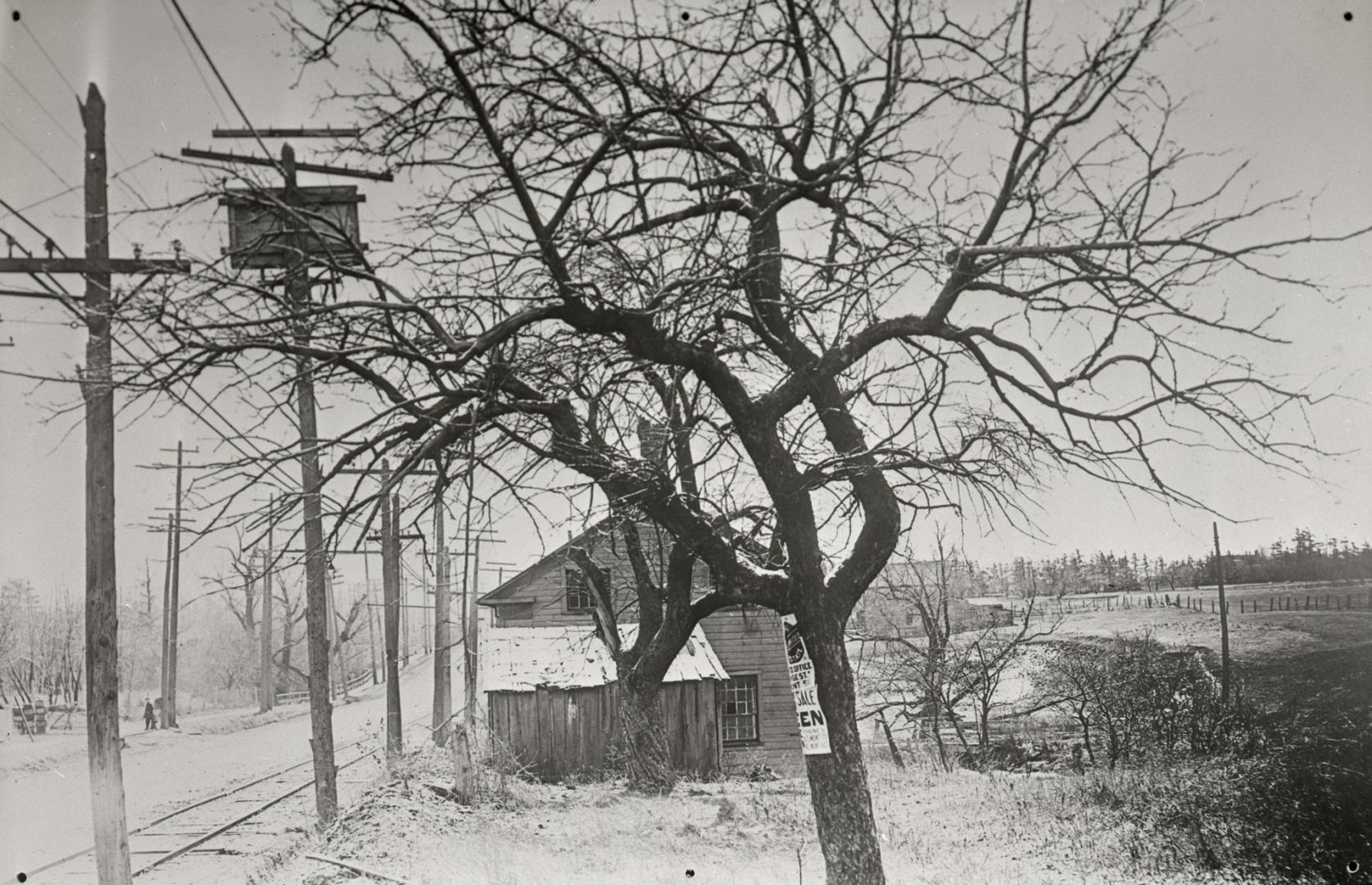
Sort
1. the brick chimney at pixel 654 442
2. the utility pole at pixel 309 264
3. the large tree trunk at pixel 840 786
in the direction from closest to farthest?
1. the utility pole at pixel 309 264
2. the large tree trunk at pixel 840 786
3. the brick chimney at pixel 654 442

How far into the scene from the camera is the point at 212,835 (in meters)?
16.9

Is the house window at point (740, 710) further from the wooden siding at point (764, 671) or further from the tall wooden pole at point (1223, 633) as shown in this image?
the tall wooden pole at point (1223, 633)

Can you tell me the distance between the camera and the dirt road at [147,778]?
687 inches

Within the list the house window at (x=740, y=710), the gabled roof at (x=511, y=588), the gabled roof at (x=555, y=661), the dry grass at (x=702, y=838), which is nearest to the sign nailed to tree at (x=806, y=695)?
Result: the dry grass at (x=702, y=838)

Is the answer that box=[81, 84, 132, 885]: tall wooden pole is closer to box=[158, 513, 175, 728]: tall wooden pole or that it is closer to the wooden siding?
the wooden siding

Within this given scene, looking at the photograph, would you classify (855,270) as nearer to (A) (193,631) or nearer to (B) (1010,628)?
(B) (1010,628)

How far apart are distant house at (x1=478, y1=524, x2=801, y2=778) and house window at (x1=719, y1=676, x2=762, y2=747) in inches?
0.9

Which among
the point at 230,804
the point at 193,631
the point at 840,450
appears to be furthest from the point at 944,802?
the point at 193,631

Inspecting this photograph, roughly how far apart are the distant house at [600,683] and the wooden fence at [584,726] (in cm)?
2

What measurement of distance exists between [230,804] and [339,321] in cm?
1933

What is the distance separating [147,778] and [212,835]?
11655 mm

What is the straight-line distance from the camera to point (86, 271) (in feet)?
32.2

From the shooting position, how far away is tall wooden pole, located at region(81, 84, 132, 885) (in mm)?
9180

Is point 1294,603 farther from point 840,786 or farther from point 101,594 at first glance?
point 101,594
